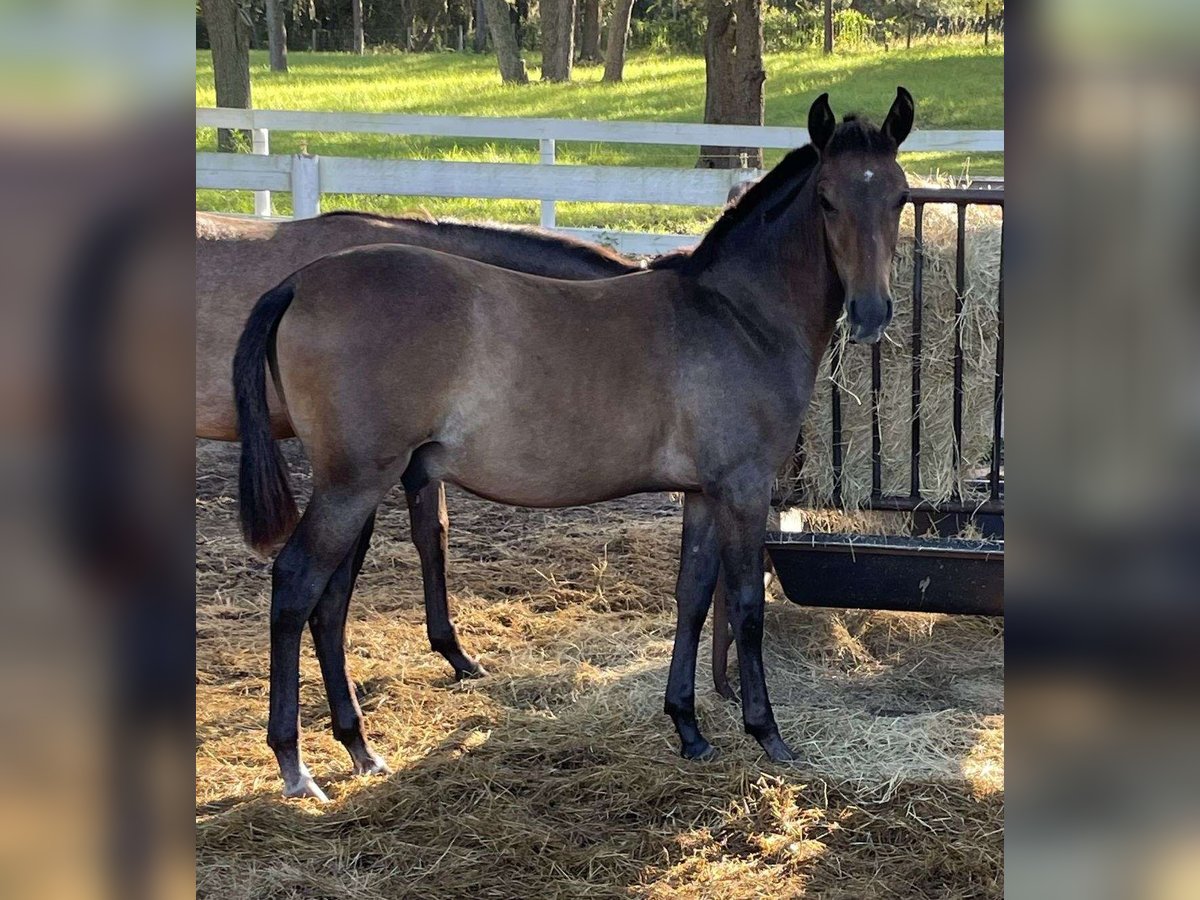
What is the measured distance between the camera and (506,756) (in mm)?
4016

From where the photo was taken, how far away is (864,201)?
3.69m

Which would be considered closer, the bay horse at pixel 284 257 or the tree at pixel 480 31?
the bay horse at pixel 284 257

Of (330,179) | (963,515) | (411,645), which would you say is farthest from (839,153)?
(330,179)

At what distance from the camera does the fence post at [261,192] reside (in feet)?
33.2

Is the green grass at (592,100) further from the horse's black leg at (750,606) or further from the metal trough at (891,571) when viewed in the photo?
the horse's black leg at (750,606)

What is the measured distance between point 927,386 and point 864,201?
47.9 inches

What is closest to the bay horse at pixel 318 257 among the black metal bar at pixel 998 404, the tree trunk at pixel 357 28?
the black metal bar at pixel 998 404

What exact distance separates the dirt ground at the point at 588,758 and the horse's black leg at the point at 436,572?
11cm

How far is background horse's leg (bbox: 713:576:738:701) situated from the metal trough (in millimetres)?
247

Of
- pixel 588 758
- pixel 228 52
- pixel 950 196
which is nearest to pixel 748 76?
pixel 228 52

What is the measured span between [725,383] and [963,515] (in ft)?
4.99
